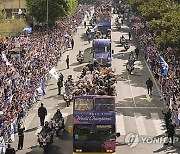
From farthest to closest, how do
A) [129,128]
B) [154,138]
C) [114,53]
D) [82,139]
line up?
[114,53]
[129,128]
[154,138]
[82,139]

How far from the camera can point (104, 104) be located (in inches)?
806

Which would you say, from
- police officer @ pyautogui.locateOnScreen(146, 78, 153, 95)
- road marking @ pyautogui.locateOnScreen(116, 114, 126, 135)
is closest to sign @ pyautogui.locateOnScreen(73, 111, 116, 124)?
road marking @ pyautogui.locateOnScreen(116, 114, 126, 135)

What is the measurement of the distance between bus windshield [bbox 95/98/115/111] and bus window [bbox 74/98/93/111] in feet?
0.87

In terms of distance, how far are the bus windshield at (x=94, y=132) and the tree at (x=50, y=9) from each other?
143 feet

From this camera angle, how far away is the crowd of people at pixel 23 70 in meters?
24.7

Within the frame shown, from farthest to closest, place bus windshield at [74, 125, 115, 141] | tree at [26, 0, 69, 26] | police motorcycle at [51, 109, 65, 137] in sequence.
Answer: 1. tree at [26, 0, 69, 26]
2. police motorcycle at [51, 109, 65, 137]
3. bus windshield at [74, 125, 115, 141]

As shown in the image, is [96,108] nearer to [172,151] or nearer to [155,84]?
[172,151]

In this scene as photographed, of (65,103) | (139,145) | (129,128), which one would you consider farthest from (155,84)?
(139,145)

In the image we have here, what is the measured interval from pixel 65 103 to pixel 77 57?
47.3 feet

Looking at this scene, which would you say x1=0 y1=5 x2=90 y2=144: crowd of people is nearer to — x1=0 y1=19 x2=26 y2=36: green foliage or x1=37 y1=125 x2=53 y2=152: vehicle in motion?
x1=37 y1=125 x2=53 y2=152: vehicle in motion

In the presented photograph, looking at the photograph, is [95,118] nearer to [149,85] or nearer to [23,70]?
[23,70]

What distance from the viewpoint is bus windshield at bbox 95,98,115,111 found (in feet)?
66.9

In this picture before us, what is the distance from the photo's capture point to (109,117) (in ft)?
66.4

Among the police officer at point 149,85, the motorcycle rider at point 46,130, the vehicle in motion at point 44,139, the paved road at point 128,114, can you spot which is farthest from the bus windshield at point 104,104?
the police officer at point 149,85
